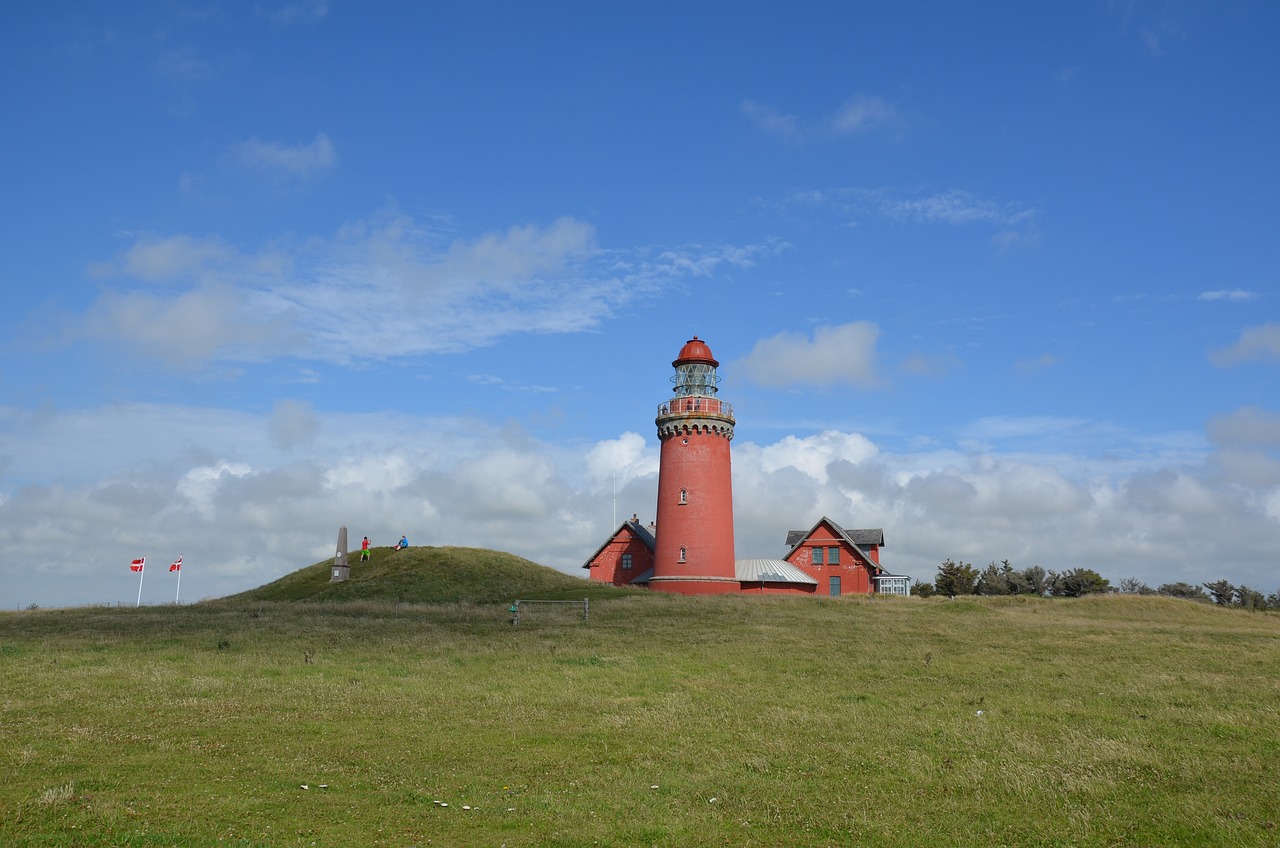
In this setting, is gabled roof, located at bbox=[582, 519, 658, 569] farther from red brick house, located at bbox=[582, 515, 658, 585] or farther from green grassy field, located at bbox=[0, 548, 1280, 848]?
green grassy field, located at bbox=[0, 548, 1280, 848]

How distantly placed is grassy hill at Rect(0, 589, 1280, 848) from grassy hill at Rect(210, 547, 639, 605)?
1770 cm

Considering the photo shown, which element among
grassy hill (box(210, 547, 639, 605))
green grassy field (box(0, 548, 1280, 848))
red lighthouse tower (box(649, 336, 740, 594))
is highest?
red lighthouse tower (box(649, 336, 740, 594))

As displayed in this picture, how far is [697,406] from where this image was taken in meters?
58.6

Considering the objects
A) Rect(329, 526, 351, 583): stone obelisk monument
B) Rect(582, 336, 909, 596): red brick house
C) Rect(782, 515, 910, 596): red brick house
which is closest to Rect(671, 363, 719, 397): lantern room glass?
Rect(582, 336, 909, 596): red brick house

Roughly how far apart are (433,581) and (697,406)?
1989 centimetres

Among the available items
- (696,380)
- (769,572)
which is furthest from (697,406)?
(769,572)

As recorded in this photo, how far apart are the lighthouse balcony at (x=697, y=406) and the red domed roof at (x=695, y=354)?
277cm

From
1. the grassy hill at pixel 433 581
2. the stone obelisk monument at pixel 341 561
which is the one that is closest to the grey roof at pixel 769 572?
the grassy hill at pixel 433 581

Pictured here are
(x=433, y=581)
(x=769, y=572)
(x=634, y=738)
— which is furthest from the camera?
(x=769, y=572)

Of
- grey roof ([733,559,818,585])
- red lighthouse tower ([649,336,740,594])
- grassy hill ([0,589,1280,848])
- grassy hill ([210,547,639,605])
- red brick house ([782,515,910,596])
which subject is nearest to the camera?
grassy hill ([0,589,1280,848])

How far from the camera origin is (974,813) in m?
13.2

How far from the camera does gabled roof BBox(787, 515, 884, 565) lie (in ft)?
231

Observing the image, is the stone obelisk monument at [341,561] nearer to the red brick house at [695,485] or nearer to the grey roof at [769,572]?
the red brick house at [695,485]

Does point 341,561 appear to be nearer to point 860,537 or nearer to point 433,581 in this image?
point 433,581
